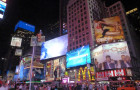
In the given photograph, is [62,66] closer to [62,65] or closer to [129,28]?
[62,65]

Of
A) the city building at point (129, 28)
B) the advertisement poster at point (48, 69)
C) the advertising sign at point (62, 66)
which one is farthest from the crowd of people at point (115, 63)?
the advertisement poster at point (48, 69)

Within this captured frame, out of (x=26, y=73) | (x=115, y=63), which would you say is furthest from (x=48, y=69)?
(x=115, y=63)

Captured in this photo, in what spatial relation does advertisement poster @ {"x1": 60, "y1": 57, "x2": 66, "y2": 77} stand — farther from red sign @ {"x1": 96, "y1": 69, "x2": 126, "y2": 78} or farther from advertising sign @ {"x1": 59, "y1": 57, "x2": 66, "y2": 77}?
red sign @ {"x1": 96, "y1": 69, "x2": 126, "y2": 78}

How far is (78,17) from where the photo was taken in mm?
77188

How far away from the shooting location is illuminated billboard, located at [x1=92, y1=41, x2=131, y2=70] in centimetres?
4231

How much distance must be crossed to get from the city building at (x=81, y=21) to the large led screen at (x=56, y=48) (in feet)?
10.8

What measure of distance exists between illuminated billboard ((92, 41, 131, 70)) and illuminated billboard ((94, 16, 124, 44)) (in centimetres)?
358

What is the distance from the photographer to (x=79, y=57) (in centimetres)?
5456

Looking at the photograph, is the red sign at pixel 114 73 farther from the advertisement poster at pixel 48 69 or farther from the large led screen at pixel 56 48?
the advertisement poster at pixel 48 69

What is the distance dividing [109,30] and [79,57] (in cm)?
1799

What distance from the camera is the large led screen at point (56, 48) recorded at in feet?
235

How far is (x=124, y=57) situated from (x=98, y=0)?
61692 mm

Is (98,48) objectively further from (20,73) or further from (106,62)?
(20,73)

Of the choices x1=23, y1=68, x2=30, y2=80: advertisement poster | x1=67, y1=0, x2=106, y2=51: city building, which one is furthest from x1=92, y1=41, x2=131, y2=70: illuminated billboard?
x1=23, y1=68, x2=30, y2=80: advertisement poster
